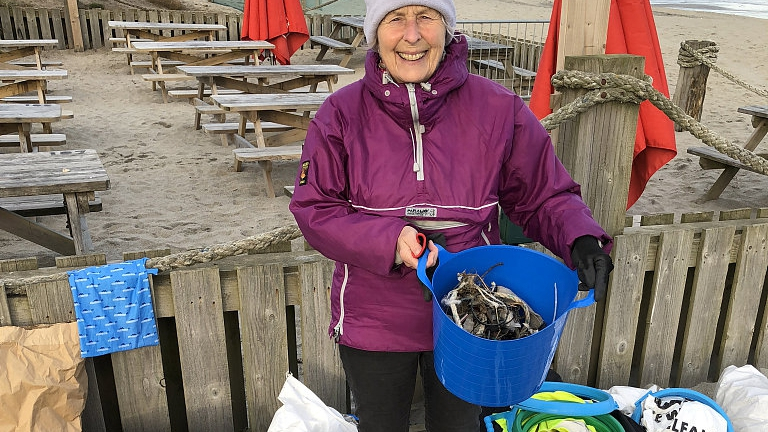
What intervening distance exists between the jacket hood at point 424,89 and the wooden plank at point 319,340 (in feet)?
2.71

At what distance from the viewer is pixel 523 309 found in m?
1.63

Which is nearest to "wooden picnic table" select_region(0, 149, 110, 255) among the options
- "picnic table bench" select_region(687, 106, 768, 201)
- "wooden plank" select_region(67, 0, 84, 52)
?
"picnic table bench" select_region(687, 106, 768, 201)

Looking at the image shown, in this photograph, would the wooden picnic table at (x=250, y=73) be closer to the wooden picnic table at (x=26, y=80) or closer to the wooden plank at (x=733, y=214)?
the wooden picnic table at (x=26, y=80)

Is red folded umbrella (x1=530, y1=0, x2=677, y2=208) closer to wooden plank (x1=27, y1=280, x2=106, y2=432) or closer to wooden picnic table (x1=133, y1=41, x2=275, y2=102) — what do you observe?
wooden plank (x1=27, y1=280, x2=106, y2=432)

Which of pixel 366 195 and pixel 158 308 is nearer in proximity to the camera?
pixel 366 195

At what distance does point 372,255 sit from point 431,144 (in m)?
0.34

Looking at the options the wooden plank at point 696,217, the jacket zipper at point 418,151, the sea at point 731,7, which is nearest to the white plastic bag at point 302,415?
the jacket zipper at point 418,151

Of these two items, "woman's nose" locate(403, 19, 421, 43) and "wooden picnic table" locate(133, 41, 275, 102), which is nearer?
"woman's nose" locate(403, 19, 421, 43)

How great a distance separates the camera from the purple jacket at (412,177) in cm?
159

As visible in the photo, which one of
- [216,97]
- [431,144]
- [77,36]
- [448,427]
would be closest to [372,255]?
[431,144]

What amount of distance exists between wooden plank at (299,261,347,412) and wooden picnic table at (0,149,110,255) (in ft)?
6.13

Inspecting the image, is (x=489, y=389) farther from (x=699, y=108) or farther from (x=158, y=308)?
(x=699, y=108)

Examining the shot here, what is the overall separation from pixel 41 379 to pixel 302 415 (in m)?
0.85

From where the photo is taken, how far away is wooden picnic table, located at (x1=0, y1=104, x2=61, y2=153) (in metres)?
5.09
